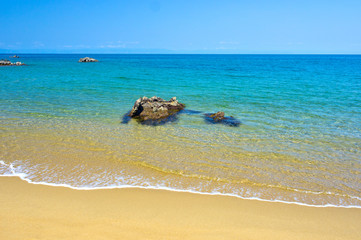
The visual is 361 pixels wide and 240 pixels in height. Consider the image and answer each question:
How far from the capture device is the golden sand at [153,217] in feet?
17.2

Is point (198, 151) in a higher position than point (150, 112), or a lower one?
lower

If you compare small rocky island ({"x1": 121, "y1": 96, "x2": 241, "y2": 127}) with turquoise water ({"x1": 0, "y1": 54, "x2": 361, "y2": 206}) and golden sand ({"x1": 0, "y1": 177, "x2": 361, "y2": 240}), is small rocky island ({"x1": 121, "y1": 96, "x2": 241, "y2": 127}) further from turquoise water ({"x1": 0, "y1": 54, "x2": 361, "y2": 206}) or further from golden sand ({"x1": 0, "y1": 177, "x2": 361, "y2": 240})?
golden sand ({"x1": 0, "y1": 177, "x2": 361, "y2": 240})

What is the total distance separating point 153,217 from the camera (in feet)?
19.2

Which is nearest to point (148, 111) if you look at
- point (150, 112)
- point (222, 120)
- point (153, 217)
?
point (150, 112)

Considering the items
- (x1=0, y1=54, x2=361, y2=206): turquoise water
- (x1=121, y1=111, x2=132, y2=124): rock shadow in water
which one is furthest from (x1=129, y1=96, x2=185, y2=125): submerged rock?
(x1=0, y1=54, x2=361, y2=206): turquoise water

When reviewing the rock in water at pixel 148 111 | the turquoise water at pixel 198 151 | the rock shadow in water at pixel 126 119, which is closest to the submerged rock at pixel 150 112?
the rock in water at pixel 148 111

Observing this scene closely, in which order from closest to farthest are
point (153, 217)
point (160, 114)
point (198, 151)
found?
1. point (153, 217)
2. point (198, 151)
3. point (160, 114)

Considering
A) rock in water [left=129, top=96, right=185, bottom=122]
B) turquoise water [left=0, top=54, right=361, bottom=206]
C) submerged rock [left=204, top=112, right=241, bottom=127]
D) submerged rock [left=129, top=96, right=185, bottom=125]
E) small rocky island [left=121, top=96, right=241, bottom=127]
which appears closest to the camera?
turquoise water [left=0, top=54, right=361, bottom=206]

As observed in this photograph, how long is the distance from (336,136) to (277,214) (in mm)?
7968

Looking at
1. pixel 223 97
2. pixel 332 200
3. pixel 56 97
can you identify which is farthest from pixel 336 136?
pixel 56 97

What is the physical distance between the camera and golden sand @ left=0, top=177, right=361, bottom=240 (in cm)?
524

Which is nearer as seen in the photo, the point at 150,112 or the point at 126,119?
the point at 126,119

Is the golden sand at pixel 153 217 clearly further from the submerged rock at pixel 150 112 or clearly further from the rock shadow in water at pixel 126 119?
the submerged rock at pixel 150 112

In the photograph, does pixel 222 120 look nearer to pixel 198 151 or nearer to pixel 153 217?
pixel 198 151
